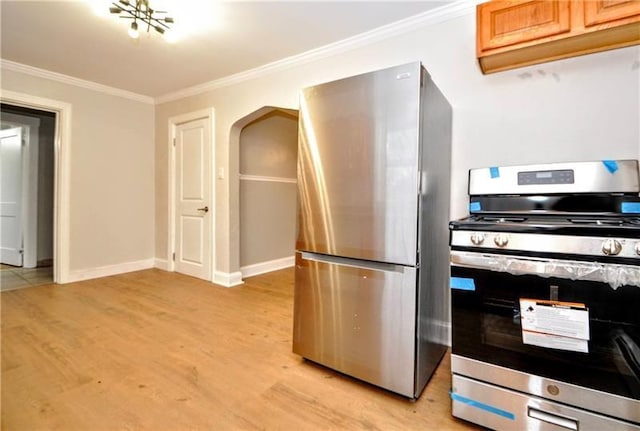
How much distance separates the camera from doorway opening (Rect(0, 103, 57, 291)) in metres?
4.59

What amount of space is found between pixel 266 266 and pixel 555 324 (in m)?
3.62

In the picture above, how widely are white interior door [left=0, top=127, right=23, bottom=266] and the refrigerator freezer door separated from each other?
517 centimetres

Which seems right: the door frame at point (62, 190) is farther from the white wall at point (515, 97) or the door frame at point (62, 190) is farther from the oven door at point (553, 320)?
the oven door at point (553, 320)

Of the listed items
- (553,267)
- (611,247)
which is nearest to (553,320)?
(553,267)

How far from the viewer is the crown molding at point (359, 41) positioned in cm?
215

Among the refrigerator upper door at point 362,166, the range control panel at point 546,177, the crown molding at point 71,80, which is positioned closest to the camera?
the refrigerator upper door at point 362,166

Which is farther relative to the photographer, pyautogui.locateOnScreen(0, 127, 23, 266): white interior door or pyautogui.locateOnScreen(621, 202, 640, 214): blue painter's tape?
pyautogui.locateOnScreen(0, 127, 23, 266): white interior door

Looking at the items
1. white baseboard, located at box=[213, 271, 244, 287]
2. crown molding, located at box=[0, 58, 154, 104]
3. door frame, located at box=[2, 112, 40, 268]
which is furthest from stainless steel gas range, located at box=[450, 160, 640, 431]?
door frame, located at box=[2, 112, 40, 268]

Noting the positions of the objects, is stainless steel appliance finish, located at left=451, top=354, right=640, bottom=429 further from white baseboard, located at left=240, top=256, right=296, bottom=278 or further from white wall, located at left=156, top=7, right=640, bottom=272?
white baseboard, located at left=240, top=256, right=296, bottom=278

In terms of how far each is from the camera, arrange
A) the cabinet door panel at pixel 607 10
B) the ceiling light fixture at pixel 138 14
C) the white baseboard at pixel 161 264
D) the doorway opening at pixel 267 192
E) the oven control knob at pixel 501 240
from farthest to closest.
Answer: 1. the white baseboard at pixel 161 264
2. the doorway opening at pixel 267 192
3. the ceiling light fixture at pixel 138 14
4. the cabinet door panel at pixel 607 10
5. the oven control knob at pixel 501 240

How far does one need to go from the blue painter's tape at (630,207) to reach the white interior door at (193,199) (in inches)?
145

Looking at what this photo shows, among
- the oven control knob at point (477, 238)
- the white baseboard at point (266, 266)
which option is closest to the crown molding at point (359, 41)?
the oven control knob at point (477, 238)

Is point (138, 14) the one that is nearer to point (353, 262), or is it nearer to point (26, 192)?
point (353, 262)

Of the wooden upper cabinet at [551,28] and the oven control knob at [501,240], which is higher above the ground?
the wooden upper cabinet at [551,28]
